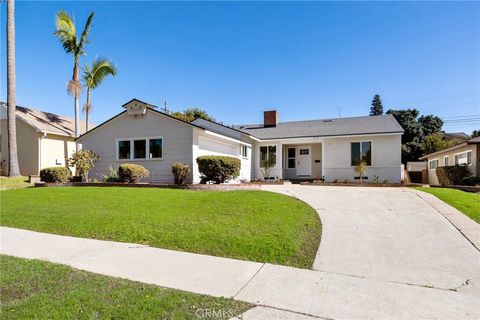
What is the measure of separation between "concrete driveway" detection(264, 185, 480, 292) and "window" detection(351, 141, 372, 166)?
955cm

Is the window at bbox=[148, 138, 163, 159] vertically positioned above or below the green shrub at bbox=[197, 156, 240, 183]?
above

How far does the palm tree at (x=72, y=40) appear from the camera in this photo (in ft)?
63.0

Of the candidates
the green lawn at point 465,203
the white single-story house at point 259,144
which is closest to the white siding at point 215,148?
the white single-story house at point 259,144

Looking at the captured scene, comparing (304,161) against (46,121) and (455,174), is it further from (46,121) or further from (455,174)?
(46,121)

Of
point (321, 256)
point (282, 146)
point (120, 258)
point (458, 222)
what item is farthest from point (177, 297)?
Result: point (282, 146)

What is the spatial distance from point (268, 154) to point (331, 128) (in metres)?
4.79

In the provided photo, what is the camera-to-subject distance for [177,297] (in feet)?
12.2

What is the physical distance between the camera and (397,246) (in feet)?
19.4

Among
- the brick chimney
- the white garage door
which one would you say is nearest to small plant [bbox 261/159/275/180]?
the white garage door

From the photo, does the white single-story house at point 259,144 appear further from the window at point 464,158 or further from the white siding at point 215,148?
the window at point 464,158

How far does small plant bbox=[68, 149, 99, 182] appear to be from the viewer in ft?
50.4

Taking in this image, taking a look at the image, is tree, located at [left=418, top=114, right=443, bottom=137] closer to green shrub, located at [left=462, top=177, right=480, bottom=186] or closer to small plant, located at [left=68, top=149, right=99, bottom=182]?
green shrub, located at [left=462, top=177, right=480, bottom=186]

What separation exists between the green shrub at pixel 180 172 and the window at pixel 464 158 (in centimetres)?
1610

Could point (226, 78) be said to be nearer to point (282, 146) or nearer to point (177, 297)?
point (282, 146)
